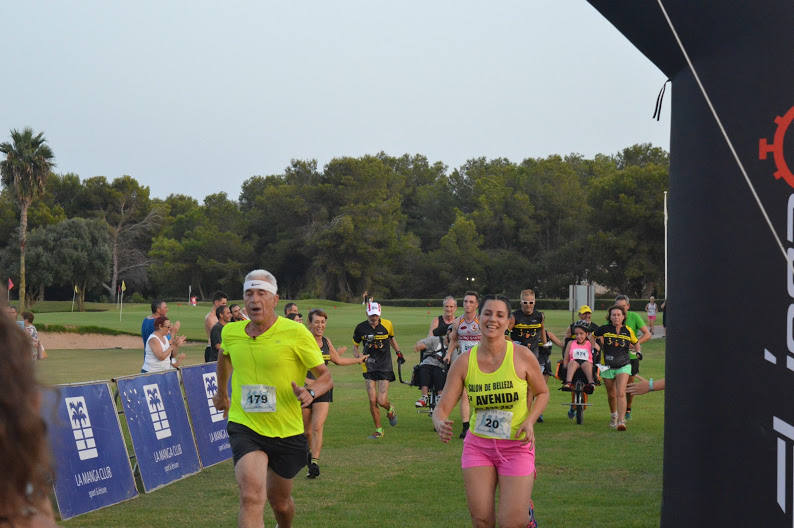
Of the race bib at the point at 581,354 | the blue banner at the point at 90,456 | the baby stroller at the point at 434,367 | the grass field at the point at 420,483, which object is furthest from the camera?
the race bib at the point at 581,354

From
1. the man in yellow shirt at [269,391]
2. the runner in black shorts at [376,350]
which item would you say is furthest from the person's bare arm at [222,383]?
the runner in black shorts at [376,350]

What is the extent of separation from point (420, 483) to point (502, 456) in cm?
442

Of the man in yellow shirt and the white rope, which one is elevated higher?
the white rope

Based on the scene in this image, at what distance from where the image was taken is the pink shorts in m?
6.61

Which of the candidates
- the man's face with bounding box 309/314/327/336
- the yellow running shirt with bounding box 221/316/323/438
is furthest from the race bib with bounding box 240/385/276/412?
the man's face with bounding box 309/314/327/336

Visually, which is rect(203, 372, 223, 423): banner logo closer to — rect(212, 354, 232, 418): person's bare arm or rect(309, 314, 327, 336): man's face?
rect(309, 314, 327, 336): man's face

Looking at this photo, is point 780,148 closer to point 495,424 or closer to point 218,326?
point 495,424

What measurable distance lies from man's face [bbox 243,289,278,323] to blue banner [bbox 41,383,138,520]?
2425 millimetres

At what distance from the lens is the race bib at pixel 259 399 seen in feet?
24.0

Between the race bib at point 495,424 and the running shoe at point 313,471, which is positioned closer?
the race bib at point 495,424

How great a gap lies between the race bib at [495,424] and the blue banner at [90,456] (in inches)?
155

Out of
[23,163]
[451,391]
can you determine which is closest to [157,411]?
[451,391]

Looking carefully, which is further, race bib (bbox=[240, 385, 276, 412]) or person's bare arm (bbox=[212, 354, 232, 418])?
person's bare arm (bbox=[212, 354, 232, 418])

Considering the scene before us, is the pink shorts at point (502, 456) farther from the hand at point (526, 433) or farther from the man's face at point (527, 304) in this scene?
the man's face at point (527, 304)
